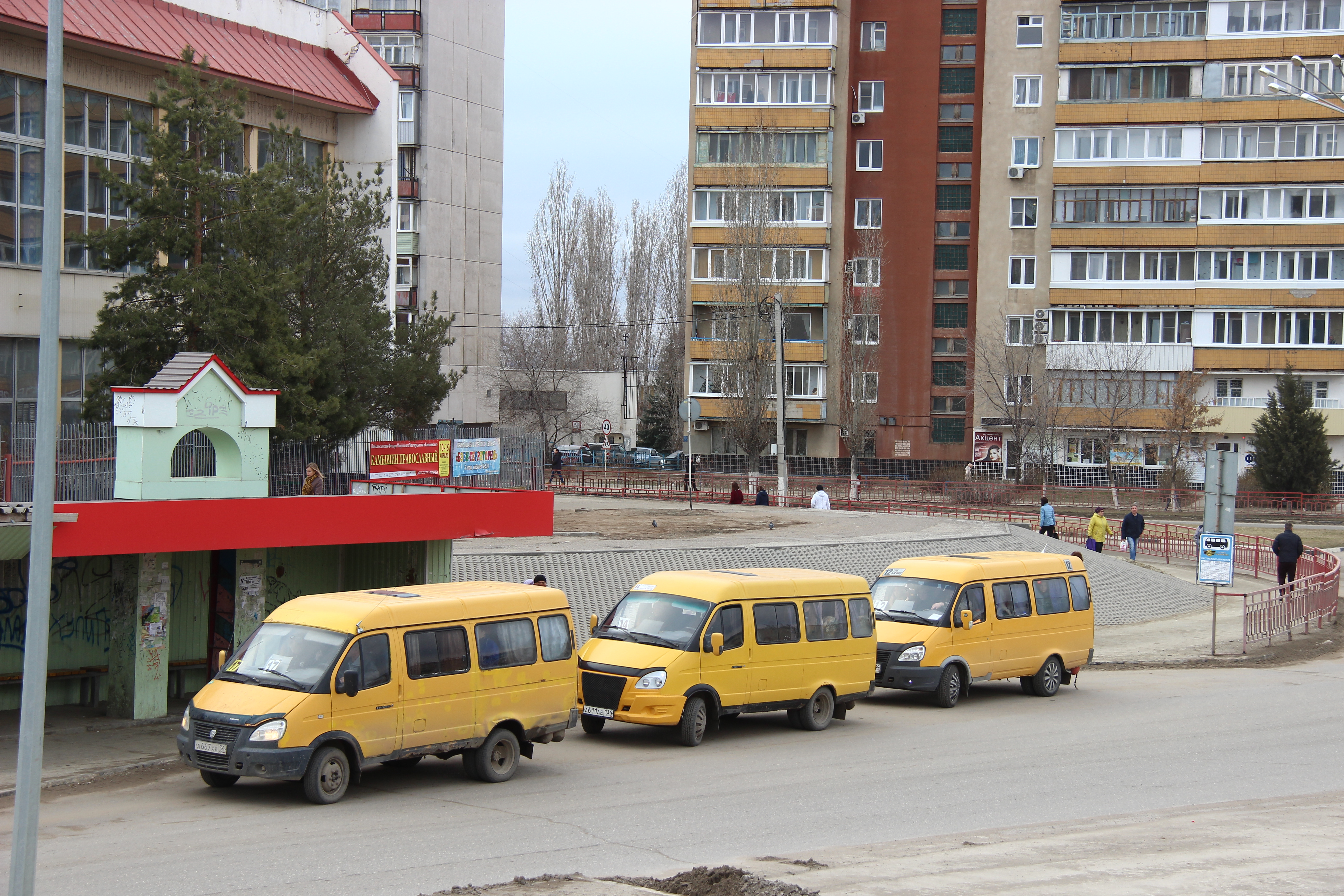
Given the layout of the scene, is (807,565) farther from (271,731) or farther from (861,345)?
(861,345)

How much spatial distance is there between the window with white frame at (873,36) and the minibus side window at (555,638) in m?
57.3

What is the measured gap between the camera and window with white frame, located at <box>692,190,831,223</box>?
2448 inches

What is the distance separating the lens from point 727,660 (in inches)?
587

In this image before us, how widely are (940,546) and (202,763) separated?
2038cm

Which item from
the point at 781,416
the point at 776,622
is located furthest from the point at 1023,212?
the point at 776,622

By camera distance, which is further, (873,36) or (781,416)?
(873,36)

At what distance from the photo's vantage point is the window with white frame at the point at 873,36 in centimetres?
6512

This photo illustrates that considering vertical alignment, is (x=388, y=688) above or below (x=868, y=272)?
below

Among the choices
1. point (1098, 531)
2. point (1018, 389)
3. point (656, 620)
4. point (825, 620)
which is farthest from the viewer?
point (1018, 389)

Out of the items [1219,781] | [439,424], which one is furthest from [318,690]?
[439,424]

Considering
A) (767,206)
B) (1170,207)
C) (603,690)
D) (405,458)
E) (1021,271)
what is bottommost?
(603,690)

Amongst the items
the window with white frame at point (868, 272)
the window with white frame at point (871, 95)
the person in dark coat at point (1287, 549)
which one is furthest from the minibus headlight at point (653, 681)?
the window with white frame at point (871, 95)

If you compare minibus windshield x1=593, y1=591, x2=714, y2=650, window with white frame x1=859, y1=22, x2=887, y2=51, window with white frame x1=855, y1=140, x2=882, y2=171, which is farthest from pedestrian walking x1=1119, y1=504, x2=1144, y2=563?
window with white frame x1=859, y1=22, x2=887, y2=51

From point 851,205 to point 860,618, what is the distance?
51.3 meters
